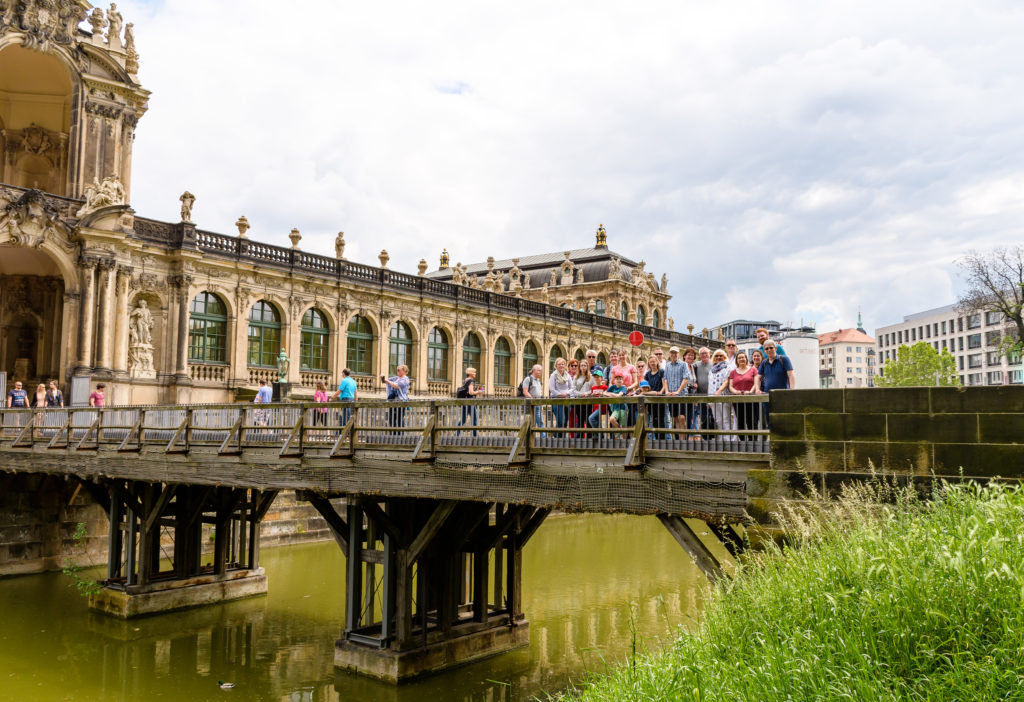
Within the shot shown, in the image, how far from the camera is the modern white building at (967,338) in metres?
94.7

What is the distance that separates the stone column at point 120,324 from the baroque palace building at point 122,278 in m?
0.04

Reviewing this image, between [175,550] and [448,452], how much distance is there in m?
11.2

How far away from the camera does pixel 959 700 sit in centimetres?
541

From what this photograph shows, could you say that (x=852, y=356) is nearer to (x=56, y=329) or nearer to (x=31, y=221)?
(x=56, y=329)

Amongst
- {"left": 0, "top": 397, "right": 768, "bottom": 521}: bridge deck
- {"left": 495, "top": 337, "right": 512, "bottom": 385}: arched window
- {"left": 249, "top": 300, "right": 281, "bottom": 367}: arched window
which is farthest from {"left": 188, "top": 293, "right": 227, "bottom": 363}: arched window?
{"left": 495, "top": 337, "right": 512, "bottom": 385}: arched window

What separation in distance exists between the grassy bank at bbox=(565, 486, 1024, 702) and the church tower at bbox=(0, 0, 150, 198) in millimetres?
31473

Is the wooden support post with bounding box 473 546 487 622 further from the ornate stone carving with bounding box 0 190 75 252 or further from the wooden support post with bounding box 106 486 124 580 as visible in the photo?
the ornate stone carving with bounding box 0 190 75 252

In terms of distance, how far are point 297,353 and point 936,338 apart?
97.1m

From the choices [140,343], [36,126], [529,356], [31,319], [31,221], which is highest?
[36,126]

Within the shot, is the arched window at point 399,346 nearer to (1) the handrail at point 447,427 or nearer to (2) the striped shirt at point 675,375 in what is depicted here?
(1) the handrail at point 447,427

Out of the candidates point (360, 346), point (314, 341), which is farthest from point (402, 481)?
Answer: point (360, 346)

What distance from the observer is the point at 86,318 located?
30.2 meters

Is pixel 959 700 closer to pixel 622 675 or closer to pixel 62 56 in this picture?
pixel 622 675

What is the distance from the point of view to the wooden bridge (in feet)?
33.4
